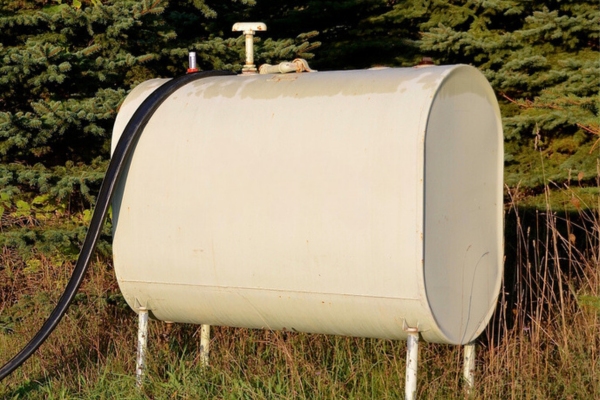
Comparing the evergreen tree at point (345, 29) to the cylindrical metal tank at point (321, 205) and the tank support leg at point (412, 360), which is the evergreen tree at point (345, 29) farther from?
the tank support leg at point (412, 360)

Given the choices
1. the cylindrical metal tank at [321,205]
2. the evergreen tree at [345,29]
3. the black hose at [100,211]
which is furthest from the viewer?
the evergreen tree at [345,29]

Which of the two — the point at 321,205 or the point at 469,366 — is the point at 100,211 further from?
the point at 469,366

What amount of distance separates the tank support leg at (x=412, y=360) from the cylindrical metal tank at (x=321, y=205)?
5 cm

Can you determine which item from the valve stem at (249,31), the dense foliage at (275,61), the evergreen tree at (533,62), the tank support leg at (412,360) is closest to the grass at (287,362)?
the dense foliage at (275,61)

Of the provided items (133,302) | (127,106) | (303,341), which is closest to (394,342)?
(303,341)

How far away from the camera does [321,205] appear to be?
11.2 ft

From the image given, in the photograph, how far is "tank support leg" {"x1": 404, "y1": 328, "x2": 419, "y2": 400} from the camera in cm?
340

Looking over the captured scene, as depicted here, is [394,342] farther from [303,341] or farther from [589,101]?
[589,101]

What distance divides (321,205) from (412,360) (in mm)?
714

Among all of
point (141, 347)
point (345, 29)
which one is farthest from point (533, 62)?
point (141, 347)

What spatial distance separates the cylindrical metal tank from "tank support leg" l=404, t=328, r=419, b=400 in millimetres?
48

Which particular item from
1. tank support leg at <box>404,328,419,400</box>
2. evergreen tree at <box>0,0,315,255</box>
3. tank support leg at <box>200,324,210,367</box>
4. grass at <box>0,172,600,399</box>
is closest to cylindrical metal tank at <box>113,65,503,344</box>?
tank support leg at <box>404,328,419,400</box>

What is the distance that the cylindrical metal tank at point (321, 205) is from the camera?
331 cm

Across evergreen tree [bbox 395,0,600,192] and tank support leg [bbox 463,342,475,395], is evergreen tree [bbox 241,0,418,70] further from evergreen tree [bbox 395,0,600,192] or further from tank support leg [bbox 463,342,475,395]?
tank support leg [bbox 463,342,475,395]
